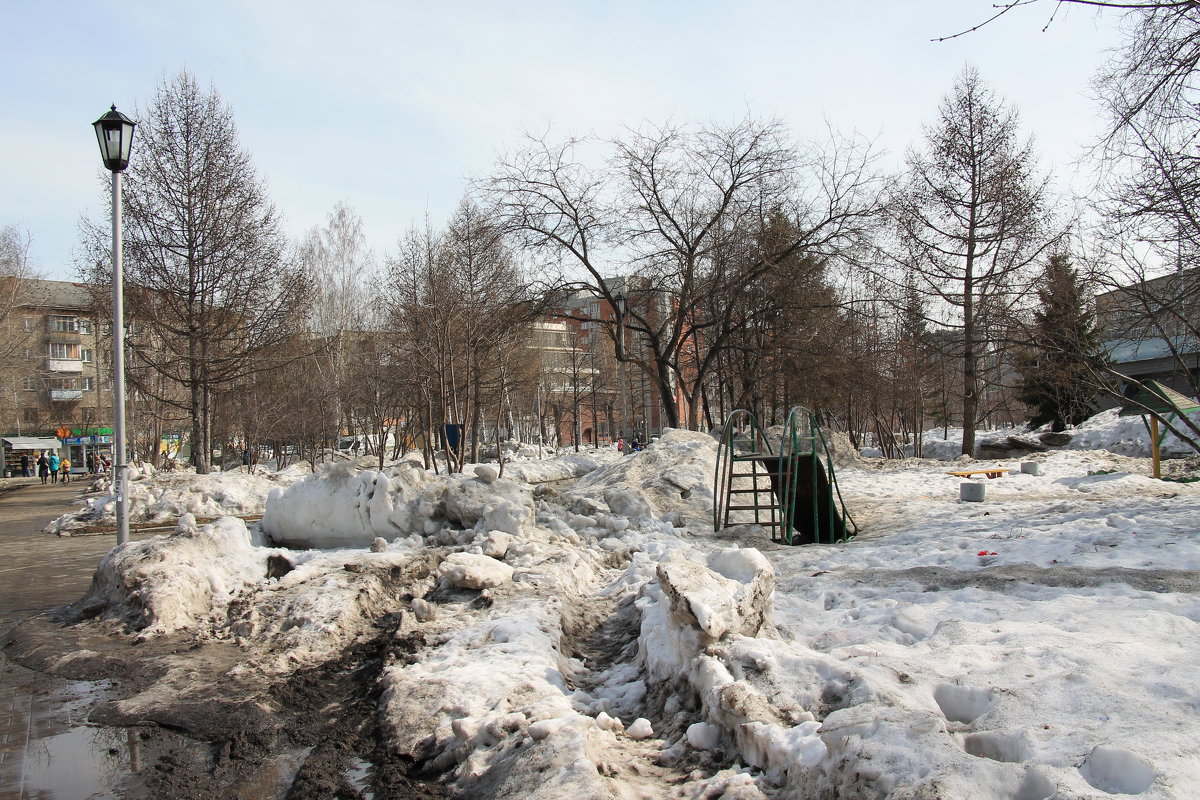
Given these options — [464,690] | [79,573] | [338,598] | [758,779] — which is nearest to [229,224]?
[79,573]

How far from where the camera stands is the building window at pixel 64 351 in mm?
67500

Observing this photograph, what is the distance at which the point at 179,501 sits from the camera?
655 inches

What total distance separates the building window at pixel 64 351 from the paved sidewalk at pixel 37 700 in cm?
6772

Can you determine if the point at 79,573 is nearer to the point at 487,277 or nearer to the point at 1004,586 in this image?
the point at 1004,586

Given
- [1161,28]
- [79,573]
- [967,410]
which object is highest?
[1161,28]

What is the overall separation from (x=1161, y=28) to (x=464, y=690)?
845cm

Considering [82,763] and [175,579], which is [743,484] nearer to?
[175,579]

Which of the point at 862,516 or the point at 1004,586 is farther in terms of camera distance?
Result: the point at 862,516

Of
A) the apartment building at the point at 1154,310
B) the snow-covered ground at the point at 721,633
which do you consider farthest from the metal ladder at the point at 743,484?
the apartment building at the point at 1154,310

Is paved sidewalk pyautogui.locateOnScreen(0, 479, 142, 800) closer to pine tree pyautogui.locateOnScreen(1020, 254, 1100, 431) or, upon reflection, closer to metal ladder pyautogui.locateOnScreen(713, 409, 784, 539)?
metal ladder pyautogui.locateOnScreen(713, 409, 784, 539)

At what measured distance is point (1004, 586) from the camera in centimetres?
561

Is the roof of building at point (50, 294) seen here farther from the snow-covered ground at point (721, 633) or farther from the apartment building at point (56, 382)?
the snow-covered ground at point (721, 633)

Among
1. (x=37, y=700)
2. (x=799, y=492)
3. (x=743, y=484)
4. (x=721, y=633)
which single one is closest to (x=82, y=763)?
(x=37, y=700)

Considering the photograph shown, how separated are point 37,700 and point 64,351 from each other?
78.9 meters
